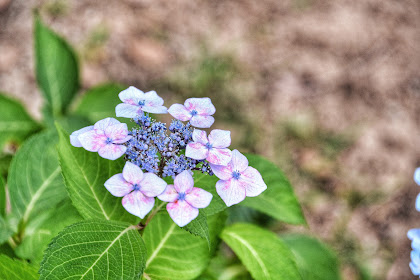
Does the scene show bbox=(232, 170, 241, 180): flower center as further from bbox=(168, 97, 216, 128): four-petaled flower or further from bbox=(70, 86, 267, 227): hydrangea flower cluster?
bbox=(168, 97, 216, 128): four-petaled flower

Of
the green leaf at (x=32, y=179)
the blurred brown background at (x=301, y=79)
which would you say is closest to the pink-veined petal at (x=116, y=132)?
the green leaf at (x=32, y=179)

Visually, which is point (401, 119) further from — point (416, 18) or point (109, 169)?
Result: point (109, 169)

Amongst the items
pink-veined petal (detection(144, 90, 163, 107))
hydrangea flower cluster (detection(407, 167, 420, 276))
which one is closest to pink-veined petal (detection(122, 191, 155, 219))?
pink-veined petal (detection(144, 90, 163, 107))

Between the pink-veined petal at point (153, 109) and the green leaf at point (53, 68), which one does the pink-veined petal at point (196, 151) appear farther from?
the green leaf at point (53, 68)

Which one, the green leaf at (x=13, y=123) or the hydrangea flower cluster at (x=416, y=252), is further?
the green leaf at (x=13, y=123)

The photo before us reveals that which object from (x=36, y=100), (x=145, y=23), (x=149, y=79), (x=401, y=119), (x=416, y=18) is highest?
(x=416, y=18)

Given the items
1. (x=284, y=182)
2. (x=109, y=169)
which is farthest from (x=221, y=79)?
(x=109, y=169)
